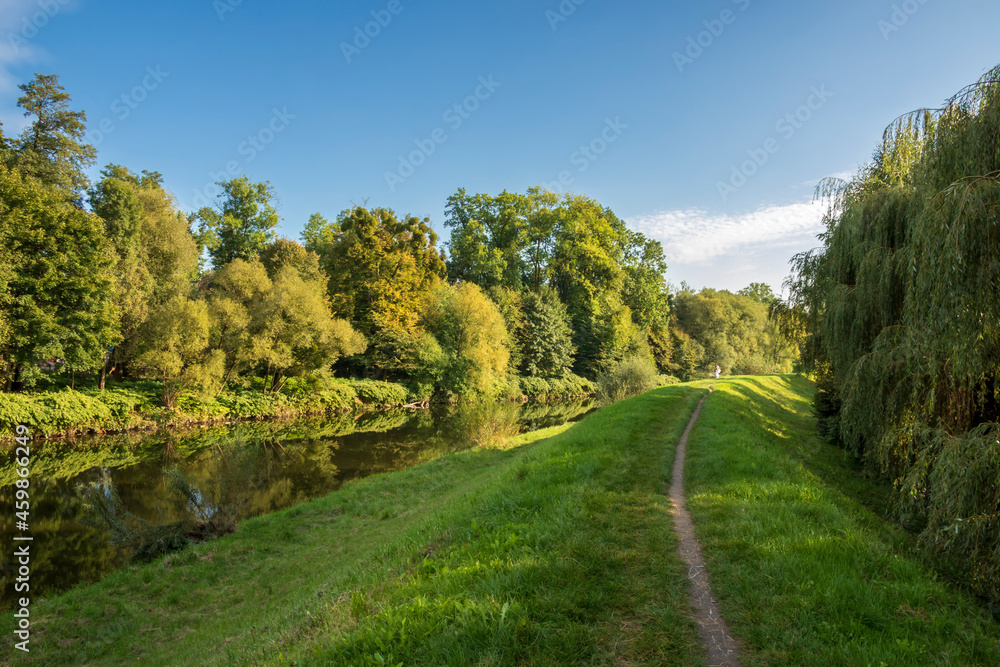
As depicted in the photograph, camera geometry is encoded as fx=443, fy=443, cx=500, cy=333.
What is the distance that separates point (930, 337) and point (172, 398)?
3081 cm

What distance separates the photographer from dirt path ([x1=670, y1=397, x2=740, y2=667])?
3.55 metres

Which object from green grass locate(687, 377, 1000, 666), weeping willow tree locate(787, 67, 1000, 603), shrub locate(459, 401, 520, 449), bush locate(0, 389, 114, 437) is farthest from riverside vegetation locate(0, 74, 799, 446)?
green grass locate(687, 377, 1000, 666)

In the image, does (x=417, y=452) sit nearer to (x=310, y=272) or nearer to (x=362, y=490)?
(x=362, y=490)

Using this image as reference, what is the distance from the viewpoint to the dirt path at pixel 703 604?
3547 millimetres

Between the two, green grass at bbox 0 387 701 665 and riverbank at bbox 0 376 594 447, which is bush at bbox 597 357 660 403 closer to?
riverbank at bbox 0 376 594 447

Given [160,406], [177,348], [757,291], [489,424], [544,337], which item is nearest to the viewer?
[160,406]

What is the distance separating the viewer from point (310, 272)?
3478cm

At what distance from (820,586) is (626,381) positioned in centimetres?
2983

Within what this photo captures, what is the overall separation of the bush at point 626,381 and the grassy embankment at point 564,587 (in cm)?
2193

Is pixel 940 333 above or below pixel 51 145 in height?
below

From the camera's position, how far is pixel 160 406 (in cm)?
2450

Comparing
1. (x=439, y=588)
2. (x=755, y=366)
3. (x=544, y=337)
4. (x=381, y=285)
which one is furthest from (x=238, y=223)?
(x=755, y=366)

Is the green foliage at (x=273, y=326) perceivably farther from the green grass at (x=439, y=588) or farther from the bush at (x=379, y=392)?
the green grass at (x=439, y=588)

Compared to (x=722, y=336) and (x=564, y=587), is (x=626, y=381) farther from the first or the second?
(x=722, y=336)
